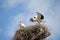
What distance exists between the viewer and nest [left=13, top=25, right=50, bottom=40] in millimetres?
12805

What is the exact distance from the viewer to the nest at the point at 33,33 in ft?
42.0

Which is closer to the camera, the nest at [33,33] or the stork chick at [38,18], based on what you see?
the nest at [33,33]

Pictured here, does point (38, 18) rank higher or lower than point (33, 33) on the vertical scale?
higher

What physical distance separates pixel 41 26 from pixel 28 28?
0.45m

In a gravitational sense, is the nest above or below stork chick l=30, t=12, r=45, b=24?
below

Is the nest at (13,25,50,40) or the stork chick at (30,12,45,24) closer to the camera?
the nest at (13,25,50,40)

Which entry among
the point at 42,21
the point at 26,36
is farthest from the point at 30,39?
the point at 42,21

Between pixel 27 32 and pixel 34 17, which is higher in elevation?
pixel 34 17

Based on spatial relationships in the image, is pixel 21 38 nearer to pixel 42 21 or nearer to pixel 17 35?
pixel 17 35

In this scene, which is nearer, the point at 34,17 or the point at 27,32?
the point at 27,32

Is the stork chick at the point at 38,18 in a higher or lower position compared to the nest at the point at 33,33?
higher

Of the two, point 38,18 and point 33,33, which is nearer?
point 33,33

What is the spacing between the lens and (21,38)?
42.4 feet

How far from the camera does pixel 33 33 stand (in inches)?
505
